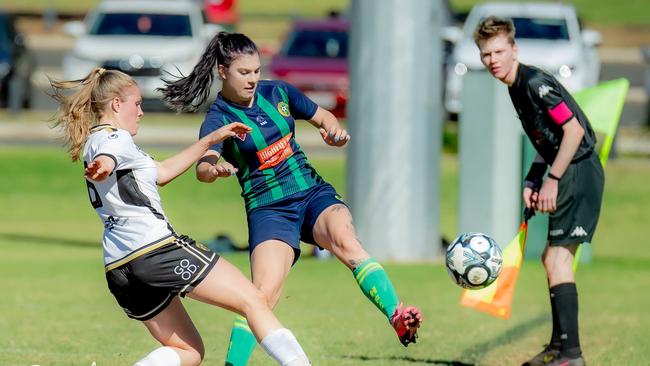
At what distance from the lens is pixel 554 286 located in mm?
7371

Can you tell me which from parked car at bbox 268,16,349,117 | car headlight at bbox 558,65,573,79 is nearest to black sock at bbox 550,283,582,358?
car headlight at bbox 558,65,573,79

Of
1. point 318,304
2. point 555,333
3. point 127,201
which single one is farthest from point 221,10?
point 127,201

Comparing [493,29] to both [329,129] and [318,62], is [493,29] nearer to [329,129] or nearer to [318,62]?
[329,129]

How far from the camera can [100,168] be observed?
5672 millimetres

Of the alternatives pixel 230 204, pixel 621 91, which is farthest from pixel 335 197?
pixel 230 204

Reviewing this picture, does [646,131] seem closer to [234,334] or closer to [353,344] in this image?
[353,344]

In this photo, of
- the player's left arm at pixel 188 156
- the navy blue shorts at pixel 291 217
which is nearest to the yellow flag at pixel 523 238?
the navy blue shorts at pixel 291 217

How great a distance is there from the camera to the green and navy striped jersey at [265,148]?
22.5 ft

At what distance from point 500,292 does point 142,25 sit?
60.1ft

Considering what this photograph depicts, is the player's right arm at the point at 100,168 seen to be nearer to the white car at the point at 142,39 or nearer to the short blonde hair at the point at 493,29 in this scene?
the short blonde hair at the point at 493,29

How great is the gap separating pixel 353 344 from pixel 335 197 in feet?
5.50

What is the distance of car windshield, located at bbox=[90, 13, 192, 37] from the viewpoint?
25.0 metres

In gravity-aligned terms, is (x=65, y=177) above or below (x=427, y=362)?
below

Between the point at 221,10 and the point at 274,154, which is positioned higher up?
the point at 274,154
